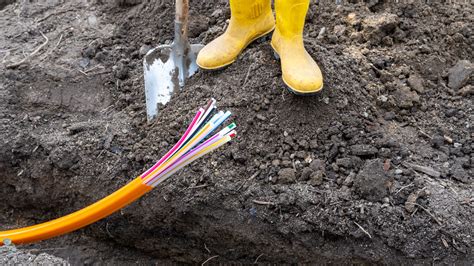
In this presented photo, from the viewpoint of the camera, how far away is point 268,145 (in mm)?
2262

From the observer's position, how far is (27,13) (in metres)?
3.06

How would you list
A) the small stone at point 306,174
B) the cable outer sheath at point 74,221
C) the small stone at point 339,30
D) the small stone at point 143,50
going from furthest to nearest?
the small stone at point 143,50, the small stone at point 339,30, the small stone at point 306,174, the cable outer sheath at point 74,221

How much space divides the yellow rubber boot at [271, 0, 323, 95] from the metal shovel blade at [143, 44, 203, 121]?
1.46ft

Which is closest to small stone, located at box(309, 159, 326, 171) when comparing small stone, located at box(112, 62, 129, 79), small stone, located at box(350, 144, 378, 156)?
small stone, located at box(350, 144, 378, 156)

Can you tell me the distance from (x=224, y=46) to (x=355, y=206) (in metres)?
0.84

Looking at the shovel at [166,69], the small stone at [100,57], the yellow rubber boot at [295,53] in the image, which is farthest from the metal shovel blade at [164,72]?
the yellow rubber boot at [295,53]

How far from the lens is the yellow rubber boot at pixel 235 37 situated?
7.79ft

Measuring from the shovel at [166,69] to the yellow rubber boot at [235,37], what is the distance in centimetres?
11

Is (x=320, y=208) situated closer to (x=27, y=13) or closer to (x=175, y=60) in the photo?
(x=175, y=60)

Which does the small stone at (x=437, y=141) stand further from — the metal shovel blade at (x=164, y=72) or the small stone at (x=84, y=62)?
the small stone at (x=84, y=62)

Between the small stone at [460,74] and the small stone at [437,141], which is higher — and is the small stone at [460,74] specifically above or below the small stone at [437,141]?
above

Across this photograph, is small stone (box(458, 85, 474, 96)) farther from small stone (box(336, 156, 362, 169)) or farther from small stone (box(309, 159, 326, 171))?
small stone (box(309, 159, 326, 171))

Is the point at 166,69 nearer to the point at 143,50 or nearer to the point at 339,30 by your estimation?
the point at 143,50

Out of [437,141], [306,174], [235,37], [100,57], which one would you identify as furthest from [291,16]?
[100,57]
